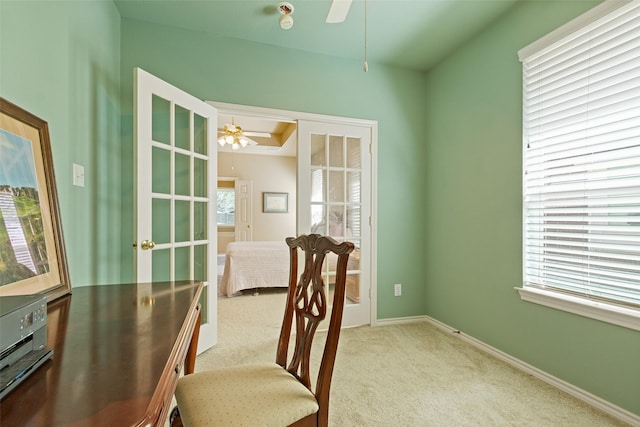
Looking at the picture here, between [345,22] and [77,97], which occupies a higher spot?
[345,22]

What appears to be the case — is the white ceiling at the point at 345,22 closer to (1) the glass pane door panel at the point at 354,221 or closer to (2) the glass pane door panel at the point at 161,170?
(2) the glass pane door panel at the point at 161,170

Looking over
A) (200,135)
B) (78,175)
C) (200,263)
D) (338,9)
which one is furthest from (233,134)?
(338,9)

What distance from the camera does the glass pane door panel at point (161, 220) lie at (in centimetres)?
230

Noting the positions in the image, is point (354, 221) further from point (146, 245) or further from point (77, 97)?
point (77, 97)

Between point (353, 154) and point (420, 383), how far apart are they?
2060 mm

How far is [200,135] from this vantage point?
2.51 metres

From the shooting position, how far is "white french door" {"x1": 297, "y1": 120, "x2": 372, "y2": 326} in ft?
9.43

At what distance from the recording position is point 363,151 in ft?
10.0

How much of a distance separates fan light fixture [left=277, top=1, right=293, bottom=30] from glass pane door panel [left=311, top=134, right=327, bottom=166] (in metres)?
0.96

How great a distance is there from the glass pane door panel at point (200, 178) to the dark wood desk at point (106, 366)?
139cm

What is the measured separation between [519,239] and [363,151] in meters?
1.57

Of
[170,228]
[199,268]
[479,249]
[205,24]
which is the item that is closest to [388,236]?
[479,249]

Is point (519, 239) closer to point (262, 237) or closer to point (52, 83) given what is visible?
point (52, 83)

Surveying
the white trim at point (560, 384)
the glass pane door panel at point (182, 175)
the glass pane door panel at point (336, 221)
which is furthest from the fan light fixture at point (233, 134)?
the white trim at point (560, 384)
